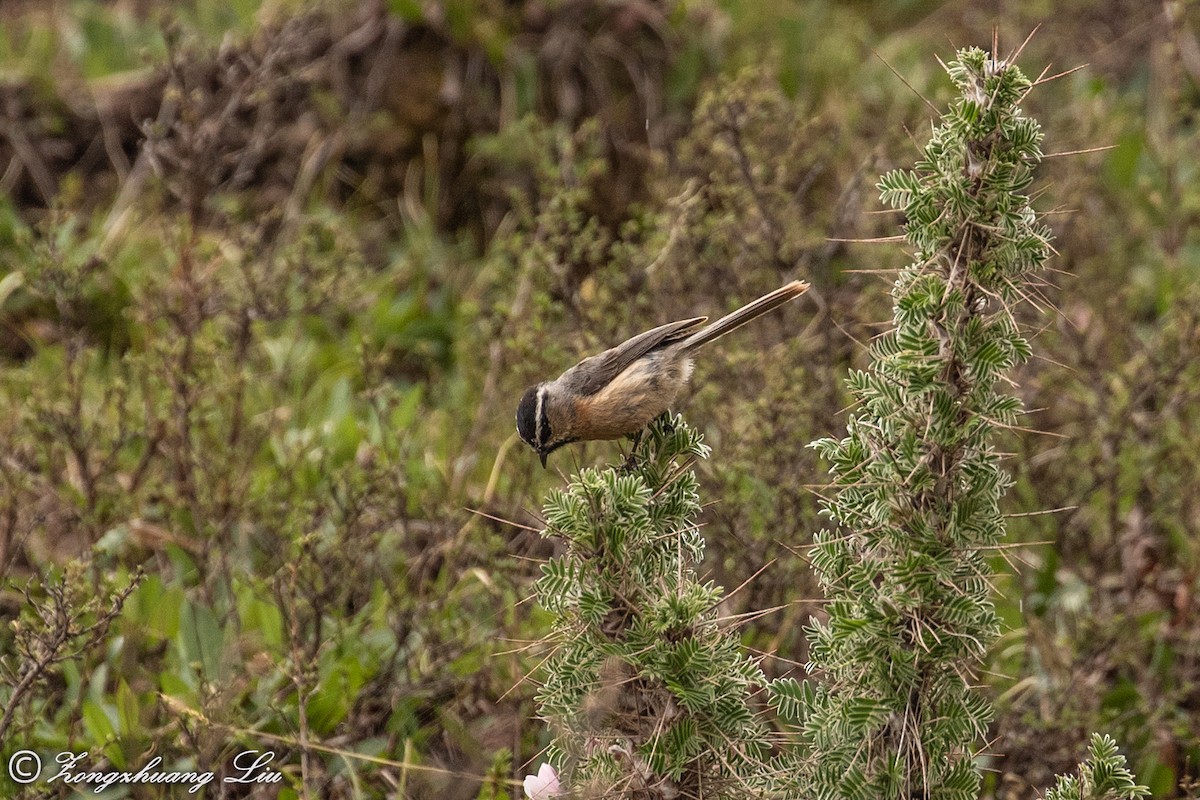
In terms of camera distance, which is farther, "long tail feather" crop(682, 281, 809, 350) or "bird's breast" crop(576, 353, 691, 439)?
"bird's breast" crop(576, 353, 691, 439)

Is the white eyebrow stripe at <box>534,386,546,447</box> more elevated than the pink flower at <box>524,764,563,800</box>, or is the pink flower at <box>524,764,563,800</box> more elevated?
the white eyebrow stripe at <box>534,386,546,447</box>

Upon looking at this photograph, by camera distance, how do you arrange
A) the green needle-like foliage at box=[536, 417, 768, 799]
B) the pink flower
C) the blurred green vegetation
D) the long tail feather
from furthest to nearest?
the blurred green vegetation
the long tail feather
the pink flower
the green needle-like foliage at box=[536, 417, 768, 799]

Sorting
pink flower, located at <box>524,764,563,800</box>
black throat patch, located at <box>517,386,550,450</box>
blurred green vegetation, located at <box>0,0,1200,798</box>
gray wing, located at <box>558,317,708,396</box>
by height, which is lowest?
blurred green vegetation, located at <box>0,0,1200,798</box>

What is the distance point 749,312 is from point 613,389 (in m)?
0.45

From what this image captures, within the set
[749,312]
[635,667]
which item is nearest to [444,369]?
[749,312]

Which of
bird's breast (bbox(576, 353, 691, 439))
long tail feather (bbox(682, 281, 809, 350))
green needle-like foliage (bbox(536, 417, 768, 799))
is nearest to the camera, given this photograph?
green needle-like foliage (bbox(536, 417, 768, 799))

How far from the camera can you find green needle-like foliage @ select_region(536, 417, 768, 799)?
250 cm

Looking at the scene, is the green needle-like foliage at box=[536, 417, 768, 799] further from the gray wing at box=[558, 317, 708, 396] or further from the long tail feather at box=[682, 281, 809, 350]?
the gray wing at box=[558, 317, 708, 396]

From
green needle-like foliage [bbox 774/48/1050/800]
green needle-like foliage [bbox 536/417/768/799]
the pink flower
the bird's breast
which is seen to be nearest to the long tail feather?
the bird's breast

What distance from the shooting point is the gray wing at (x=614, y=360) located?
12.0ft

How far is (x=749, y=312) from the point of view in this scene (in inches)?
133

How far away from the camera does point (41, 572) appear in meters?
4.48

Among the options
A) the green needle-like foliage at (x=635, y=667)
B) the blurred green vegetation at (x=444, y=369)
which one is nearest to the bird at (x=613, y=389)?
the blurred green vegetation at (x=444, y=369)

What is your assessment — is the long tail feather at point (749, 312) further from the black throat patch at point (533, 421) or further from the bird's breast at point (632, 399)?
the black throat patch at point (533, 421)
